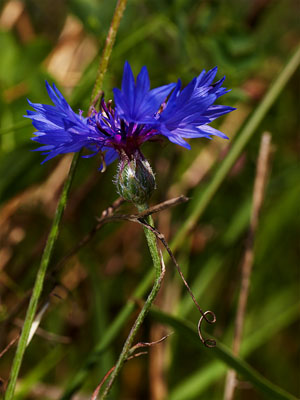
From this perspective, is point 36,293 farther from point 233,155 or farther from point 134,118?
point 233,155

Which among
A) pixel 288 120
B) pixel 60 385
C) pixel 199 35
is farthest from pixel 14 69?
pixel 288 120

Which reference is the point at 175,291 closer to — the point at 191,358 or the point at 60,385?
the point at 191,358

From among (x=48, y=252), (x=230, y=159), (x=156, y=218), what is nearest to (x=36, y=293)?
(x=48, y=252)

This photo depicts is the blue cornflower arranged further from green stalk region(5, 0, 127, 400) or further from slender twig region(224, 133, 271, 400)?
slender twig region(224, 133, 271, 400)

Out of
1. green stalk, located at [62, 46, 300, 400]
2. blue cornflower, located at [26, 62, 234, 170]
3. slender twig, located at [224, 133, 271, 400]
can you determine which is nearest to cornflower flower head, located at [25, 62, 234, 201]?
blue cornflower, located at [26, 62, 234, 170]

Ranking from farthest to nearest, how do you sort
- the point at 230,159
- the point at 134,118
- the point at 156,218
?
the point at 156,218 → the point at 230,159 → the point at 134,118
